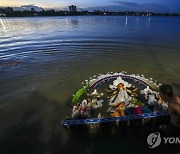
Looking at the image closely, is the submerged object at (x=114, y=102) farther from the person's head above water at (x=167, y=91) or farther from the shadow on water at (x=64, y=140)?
the person's head above water at (x=167, y=91)

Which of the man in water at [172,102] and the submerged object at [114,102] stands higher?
the man in water at [172,102]

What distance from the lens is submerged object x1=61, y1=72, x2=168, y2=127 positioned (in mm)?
9300

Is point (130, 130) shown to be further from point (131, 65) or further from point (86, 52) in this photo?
point (86, 52)

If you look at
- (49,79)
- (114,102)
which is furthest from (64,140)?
(49,79)

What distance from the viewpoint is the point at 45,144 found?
9.59 metres

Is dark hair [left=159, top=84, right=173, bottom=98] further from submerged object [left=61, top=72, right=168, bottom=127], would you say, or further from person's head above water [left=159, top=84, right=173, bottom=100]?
submerged object [left=61, top=72, right=168, bottom=127]

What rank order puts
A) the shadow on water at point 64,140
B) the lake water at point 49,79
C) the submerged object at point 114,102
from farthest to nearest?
the lake water at point 49,79
the submerged object at point 114,102
the shadow on water at point 64,140

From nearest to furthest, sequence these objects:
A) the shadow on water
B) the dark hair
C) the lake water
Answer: the dark hair → the shadow on water → the lake water

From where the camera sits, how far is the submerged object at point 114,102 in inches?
366

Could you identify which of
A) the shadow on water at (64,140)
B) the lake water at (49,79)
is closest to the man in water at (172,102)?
the shadow on water at (64,140)

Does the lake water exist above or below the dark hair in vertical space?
below

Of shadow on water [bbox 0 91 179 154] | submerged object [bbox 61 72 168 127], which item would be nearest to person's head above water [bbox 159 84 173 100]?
submerged object [bbox 61 72 168 127]

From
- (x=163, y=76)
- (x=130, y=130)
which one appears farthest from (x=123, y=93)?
(x=163, y=76)

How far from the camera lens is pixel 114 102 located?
12.4 metres
